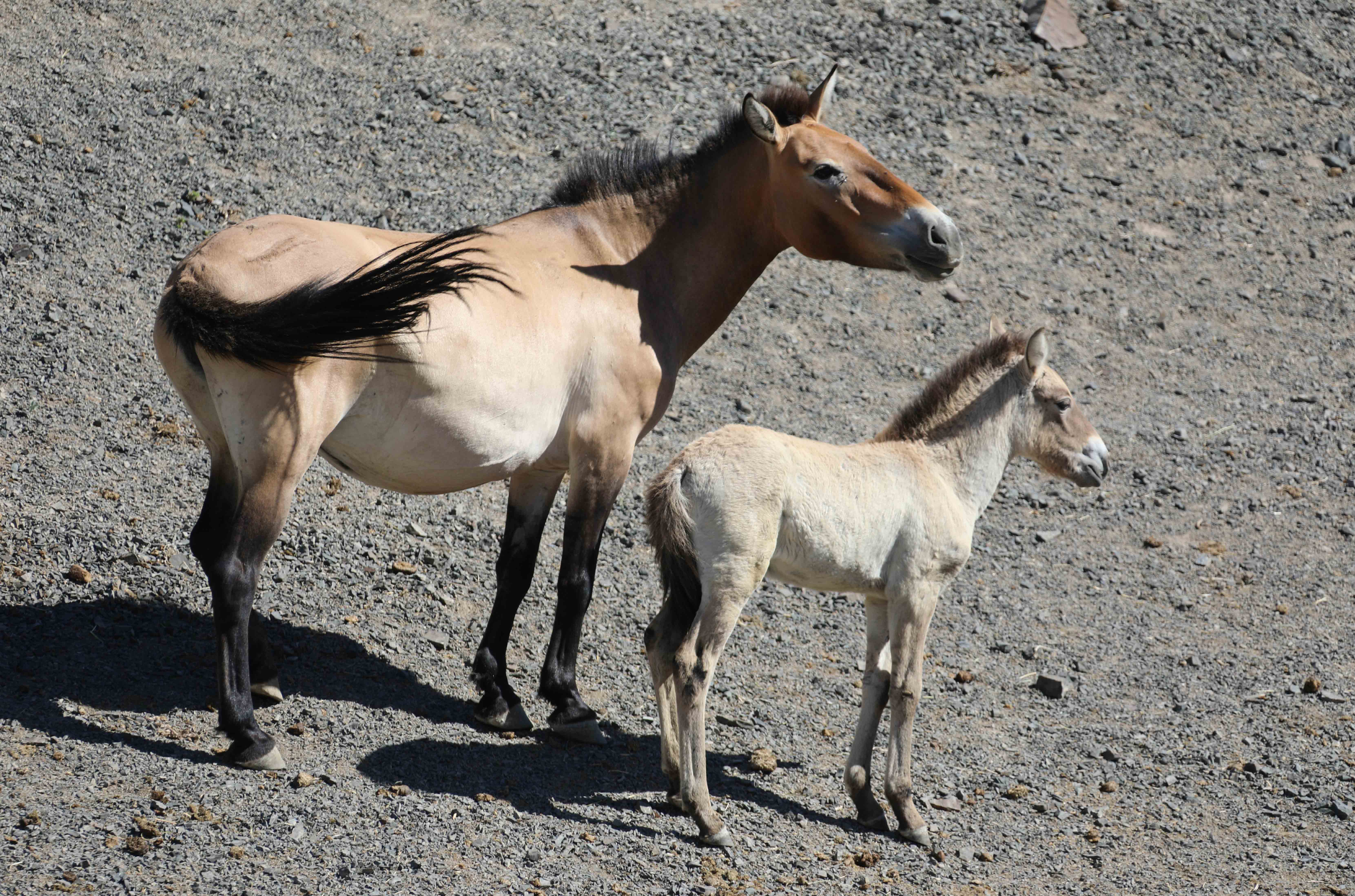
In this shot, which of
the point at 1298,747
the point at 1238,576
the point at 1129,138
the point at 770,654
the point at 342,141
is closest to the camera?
the point at 1298,747

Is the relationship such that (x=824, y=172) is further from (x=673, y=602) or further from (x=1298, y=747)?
(x=1298, y=747)

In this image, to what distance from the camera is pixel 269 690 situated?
5547 mm

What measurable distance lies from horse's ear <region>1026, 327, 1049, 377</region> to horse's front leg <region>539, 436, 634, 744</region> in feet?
6.02

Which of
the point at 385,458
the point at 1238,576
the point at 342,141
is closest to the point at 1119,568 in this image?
the point at 1238,576

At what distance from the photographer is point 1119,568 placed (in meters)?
8.39

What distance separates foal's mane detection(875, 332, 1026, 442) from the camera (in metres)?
5.74

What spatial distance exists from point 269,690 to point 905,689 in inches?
110

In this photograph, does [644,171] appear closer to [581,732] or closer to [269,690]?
[581,732]

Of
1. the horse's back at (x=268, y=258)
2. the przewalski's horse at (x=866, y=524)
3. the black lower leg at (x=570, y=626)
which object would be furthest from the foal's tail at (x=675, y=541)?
the horse's back at (x=268, y=258)

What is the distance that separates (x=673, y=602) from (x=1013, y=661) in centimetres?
296

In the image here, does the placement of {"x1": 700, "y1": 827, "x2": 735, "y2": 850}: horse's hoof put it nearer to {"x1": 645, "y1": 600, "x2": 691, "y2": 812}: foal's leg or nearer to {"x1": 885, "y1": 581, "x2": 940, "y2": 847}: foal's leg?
{"x1": 645, "y1": 600, "x2": 691, "y2": 812}: foal's leg

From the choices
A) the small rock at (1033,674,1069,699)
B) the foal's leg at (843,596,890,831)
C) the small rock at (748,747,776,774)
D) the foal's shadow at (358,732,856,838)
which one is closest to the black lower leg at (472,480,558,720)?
the foal's shadow at (358,732,856,838)

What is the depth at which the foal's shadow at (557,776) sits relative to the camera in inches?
200

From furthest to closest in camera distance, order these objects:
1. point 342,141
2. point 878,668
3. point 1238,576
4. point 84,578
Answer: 1. point 342,141
2. point 1238,576
3. point 84,578
4. point 878,668
